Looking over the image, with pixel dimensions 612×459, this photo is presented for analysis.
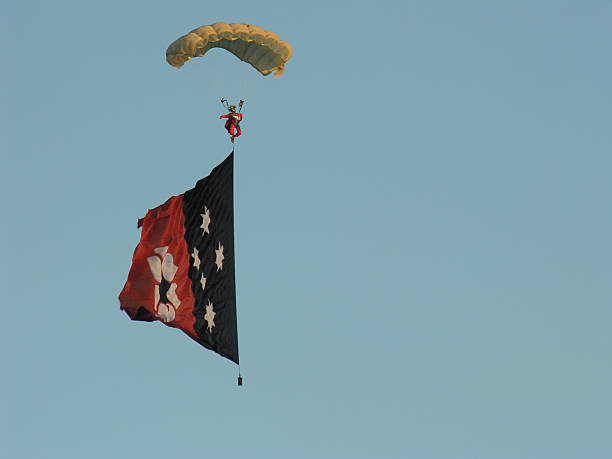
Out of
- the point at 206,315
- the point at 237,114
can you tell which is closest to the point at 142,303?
the point at 206,315

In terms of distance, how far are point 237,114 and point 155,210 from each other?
4276 mm

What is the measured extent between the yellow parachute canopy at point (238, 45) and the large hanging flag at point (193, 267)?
3215 mm

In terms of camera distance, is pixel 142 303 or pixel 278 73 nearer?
pixel 142 303

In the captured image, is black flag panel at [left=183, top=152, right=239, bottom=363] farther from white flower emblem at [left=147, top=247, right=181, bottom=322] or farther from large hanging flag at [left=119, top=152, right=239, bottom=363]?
white flower emblem at [left=147, top=247, right=181, bottom=322]

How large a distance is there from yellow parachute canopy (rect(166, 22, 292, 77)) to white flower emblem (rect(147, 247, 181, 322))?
21.2 ft

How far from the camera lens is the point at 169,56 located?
65.2 metres

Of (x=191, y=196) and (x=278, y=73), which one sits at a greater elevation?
(x=278, y=73)

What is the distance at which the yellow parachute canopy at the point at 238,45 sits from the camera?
64.5m

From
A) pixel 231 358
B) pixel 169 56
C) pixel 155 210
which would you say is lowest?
pixel 231 358

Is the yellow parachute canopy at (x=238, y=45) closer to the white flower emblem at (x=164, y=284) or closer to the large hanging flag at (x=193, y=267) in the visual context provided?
the large hanging flag at (x=193, y=267)

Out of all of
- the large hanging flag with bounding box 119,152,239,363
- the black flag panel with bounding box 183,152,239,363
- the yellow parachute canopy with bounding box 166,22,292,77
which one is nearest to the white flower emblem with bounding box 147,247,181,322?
the large hanging flag with bounding box 119,152,239,363

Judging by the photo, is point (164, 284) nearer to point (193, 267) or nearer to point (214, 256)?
point (193, 267)

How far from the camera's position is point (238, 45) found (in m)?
65.2

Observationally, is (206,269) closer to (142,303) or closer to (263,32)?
(142,303)
